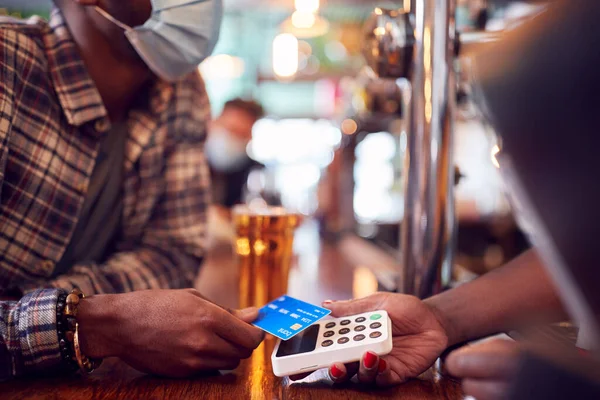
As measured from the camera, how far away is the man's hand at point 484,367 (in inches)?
16.6

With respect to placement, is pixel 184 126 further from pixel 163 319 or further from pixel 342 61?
pixel 342 61

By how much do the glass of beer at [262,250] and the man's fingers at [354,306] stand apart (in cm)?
30

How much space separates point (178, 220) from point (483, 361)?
A: 846 mm

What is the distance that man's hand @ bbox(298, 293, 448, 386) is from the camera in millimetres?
574

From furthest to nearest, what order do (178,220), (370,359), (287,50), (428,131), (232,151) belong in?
(287,50) → (232,151) → (178,220) → (428,131) → (370,359)

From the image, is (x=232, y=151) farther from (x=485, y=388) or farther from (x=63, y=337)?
(x=485, y=388)

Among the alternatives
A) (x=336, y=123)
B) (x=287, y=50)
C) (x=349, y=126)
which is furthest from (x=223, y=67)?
(x=349, y=126)

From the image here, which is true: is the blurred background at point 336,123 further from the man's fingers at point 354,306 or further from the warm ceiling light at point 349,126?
the man's fingers at point 354,306

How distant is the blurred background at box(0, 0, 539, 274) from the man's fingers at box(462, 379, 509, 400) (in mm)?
689

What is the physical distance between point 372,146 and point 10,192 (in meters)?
3.10

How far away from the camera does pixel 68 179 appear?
95 centimetres

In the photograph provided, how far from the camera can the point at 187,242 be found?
46.3 inches

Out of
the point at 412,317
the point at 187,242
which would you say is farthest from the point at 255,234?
the point at 412,317

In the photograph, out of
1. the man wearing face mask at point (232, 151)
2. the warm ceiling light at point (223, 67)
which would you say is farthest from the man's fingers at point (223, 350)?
the warm ceiling light at point (223, 67)
